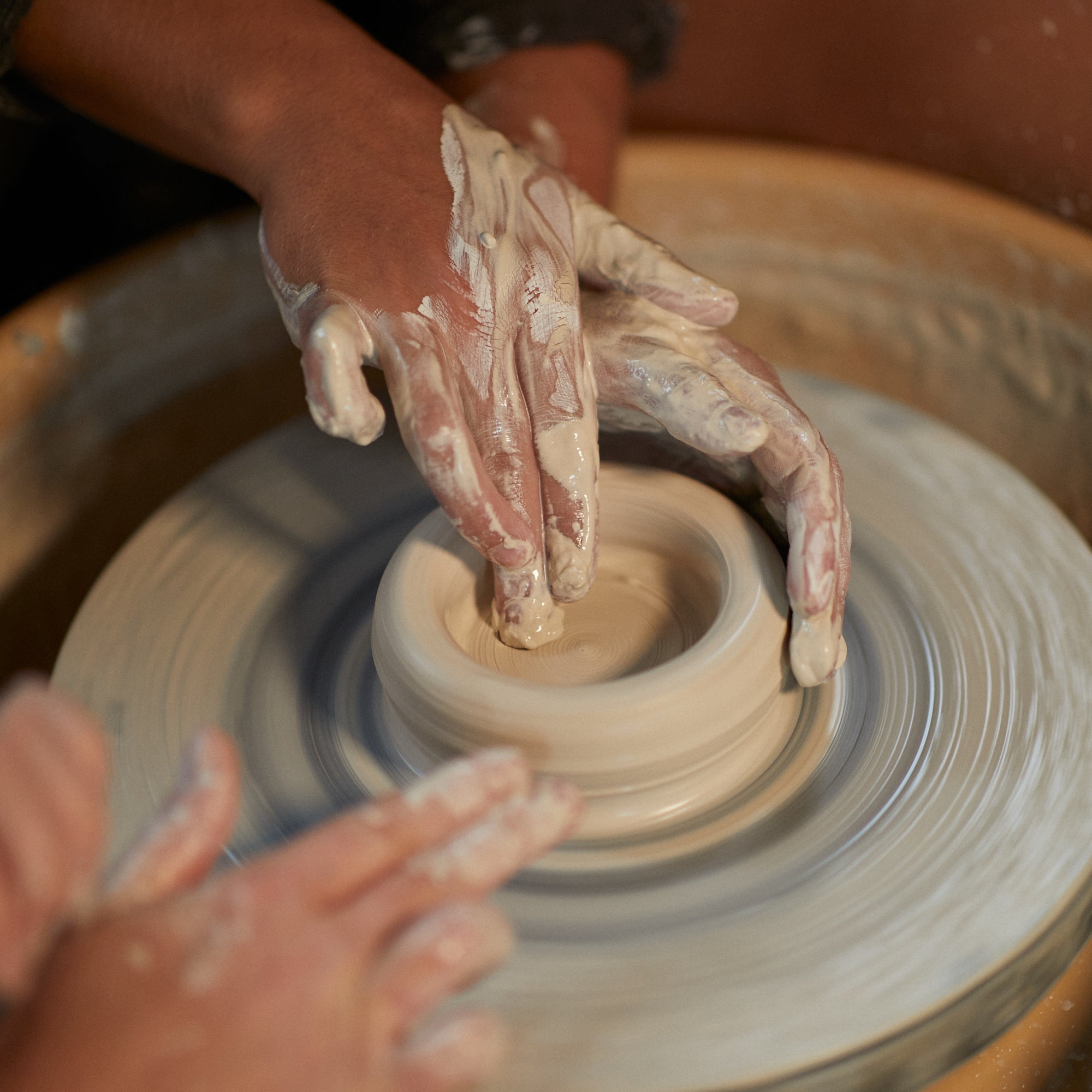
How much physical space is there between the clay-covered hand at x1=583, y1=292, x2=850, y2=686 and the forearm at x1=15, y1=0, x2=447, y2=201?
1.09 feet

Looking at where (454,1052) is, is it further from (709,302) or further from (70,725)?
(709,302)

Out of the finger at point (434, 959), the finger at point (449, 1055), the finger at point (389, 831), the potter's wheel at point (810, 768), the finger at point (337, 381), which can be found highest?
the finger at point (337, 381)

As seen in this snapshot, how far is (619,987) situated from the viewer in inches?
34.9

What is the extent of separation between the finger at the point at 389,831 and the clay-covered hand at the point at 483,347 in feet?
1.12

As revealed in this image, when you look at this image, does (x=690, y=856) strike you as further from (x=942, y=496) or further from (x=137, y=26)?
(x=137, y=26)

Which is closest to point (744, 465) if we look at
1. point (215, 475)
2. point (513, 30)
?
point (215, 475)

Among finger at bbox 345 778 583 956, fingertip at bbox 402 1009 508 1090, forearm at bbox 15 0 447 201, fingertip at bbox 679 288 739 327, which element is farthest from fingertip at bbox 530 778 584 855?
forearm at bbox 15 0 447 201

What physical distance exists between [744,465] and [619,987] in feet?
1.87

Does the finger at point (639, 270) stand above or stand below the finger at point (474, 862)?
above

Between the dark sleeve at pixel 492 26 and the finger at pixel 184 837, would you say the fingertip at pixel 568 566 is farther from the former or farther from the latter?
the dark sleeve at pixel 492 26

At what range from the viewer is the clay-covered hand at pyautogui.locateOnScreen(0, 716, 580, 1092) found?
23.8 inches

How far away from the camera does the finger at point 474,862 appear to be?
671 millimetres

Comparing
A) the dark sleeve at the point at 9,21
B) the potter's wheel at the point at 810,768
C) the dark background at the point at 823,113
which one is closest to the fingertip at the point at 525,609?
the potter's wheel at the point at 810,768

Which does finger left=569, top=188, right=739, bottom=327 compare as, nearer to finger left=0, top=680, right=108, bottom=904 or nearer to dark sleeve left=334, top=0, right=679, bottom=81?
dark sleeve left=334, top=0, right=679, bottom=81
